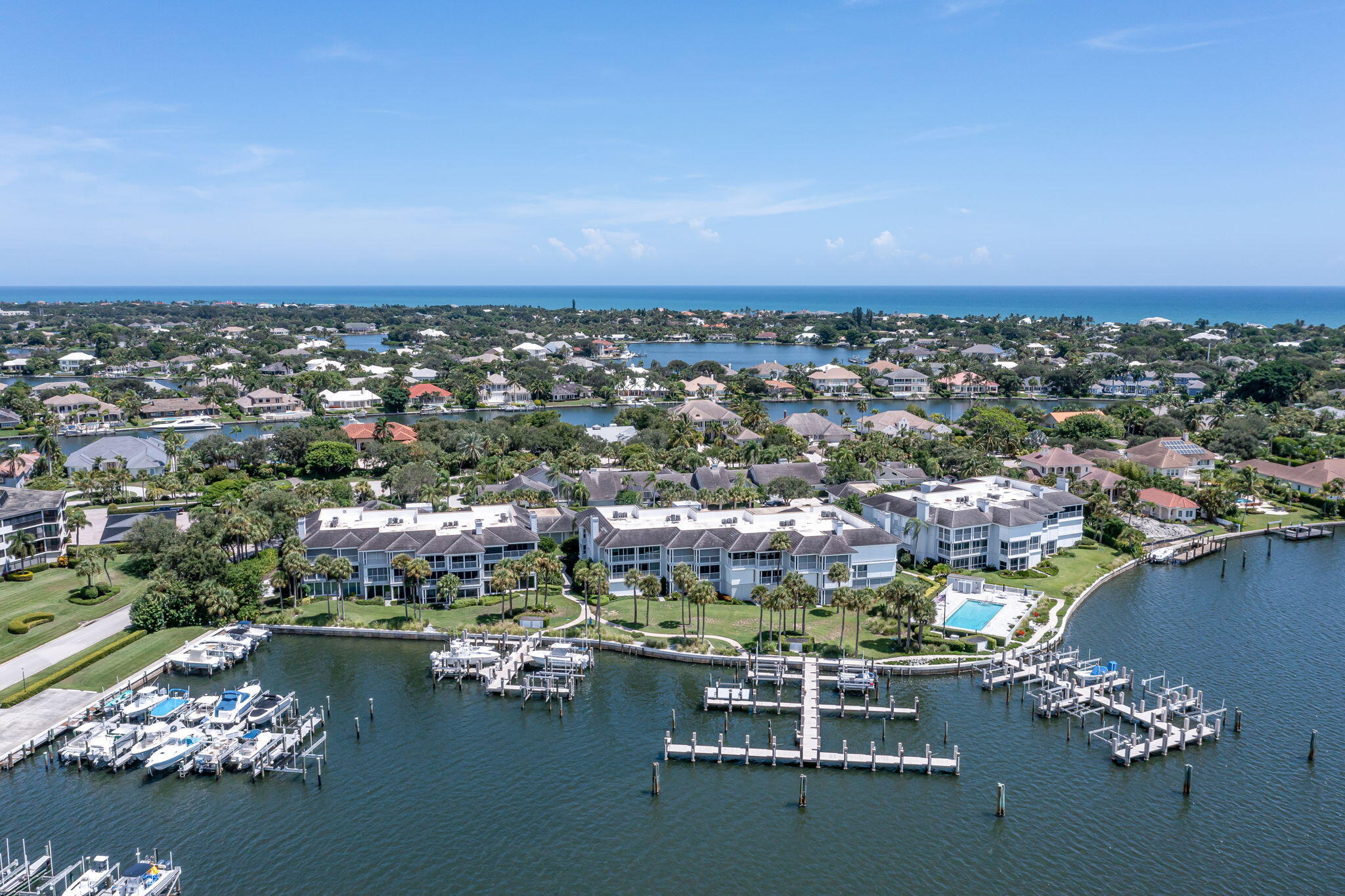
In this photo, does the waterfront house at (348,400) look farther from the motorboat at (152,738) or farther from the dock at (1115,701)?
the dock at (1115,701)

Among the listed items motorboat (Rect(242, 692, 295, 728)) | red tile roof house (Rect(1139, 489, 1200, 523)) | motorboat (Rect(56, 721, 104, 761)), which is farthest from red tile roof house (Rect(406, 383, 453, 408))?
red tile roof house (Rect(1139, 489, 1200, 523))

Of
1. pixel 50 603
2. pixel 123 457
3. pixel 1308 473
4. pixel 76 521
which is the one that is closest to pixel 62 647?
pixel 50 603

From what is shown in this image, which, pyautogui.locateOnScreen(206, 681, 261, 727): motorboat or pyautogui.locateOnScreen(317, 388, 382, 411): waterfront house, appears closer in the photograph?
pyautogui.locateOnScreen(206, 681, 261, 727): motorboat

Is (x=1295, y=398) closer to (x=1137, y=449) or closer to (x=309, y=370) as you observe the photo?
(x=1137, y=449)

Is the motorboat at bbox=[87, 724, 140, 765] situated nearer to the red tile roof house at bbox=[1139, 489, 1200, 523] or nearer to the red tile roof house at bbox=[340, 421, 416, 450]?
the red tile roof house at bbox=[340, 421, 416, 450]

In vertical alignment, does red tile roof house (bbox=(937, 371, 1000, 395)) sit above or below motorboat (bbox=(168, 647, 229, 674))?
above

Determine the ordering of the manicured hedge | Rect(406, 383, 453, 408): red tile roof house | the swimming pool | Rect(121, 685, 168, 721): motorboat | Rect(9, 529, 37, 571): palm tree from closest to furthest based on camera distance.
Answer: Rect(121, 685, 168, 721): motorboat → the manicured hedge → the swimming pool → Rect(9, 529, 37, 571): palm tree → Rect(406, 383, 453, 408): red tile roof house

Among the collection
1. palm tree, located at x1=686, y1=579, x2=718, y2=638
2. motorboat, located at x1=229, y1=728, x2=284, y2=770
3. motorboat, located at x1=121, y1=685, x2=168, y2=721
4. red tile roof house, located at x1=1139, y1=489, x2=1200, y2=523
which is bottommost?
motorboat, located at x1=229, y1=728, x2=284, y2=770
